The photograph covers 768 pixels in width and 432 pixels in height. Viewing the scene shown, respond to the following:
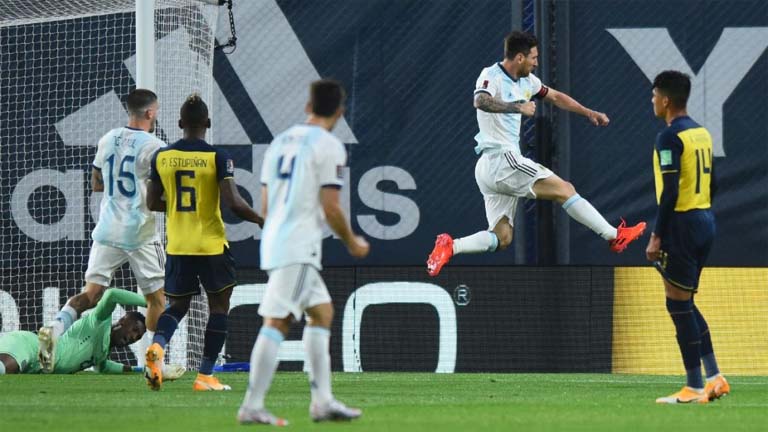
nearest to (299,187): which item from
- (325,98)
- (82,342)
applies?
(325,98)

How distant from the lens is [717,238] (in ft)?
48.9

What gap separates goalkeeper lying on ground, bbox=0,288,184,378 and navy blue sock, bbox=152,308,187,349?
2.09 metres

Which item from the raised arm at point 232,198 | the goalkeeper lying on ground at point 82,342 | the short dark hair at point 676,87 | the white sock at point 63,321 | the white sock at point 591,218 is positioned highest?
the short dark hair at point 676,87

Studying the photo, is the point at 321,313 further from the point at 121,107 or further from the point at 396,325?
the point at 121,107

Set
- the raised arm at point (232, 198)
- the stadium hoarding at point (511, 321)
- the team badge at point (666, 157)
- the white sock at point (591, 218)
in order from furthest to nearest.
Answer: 1. the stadium hoarding at point (511, 321)
2. the white sock at point (591, 218)
3. the raised arm at point (232, 198)
4. the team badge at point (666, 157)

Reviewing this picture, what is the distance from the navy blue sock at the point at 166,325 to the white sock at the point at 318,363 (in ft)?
10.5

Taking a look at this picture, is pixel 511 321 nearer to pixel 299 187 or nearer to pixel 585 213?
pixel 585 213

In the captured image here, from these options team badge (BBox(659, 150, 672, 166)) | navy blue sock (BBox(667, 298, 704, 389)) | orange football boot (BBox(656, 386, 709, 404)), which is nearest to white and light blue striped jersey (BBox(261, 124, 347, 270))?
team badge (BBox(659, 150, 672, 166))

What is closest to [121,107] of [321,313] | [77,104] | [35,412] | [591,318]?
[77,104]

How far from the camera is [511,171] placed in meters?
12.2

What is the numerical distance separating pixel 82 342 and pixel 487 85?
13.8 ft

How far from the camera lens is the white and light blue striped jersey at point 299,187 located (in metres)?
7.04

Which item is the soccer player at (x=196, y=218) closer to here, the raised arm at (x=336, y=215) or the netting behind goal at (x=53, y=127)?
the raised arm at (x=336, y=215)

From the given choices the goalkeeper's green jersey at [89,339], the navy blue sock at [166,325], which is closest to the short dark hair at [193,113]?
the navy blue sock at [166,325]
